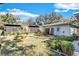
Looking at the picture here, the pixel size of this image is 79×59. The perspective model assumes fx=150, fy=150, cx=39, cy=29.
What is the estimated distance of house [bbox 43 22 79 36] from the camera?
4.27ft

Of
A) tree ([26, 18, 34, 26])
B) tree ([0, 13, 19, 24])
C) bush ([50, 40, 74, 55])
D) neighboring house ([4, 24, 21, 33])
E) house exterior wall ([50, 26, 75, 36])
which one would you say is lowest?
bush ([50, 40, 74, 55])

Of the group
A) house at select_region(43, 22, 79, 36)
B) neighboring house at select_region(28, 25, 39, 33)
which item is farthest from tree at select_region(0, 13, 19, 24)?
house at select_region(43, 22, 79, 36)

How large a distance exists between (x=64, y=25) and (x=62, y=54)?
251 millimetres

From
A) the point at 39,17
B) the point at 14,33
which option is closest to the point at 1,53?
the point at 14,33

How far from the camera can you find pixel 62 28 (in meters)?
1.30

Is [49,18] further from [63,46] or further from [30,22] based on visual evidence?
[63,46]

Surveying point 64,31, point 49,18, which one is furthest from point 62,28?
point 49,18

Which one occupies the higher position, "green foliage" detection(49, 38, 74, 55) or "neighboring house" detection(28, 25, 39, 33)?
"neighboring house" detection(28, 25, 39, 33)

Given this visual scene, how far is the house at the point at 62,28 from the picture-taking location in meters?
1.30

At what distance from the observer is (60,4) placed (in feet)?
4.31

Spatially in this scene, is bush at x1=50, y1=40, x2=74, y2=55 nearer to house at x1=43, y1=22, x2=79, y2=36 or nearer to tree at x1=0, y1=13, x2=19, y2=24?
house at x1=43, y1=22, x2=79, y2=36

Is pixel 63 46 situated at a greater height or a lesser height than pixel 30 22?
lesser

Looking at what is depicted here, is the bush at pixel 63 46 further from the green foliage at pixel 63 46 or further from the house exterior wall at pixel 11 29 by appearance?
the house exterior wall at pixel 11 29

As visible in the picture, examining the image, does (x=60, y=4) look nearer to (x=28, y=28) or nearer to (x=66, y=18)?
(x=66, y=18)
